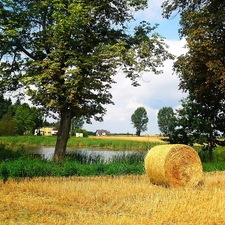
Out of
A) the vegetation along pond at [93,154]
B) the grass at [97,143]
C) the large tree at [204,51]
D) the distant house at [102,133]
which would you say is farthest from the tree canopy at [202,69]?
the distant house at [102,133]

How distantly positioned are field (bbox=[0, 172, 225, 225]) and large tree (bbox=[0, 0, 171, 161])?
22.0 feet

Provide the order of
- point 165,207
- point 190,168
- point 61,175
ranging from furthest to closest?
point 61,175, point 190,168, point 165,207

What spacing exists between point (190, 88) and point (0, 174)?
13.5m

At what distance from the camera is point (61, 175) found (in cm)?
1291

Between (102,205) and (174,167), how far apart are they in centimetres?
419

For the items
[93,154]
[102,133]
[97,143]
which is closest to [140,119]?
[102,133]

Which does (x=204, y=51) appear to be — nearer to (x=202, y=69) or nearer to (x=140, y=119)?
(x=202, y=69)

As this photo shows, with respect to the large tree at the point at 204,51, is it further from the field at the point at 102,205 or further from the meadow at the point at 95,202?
the field at the point at 102,205

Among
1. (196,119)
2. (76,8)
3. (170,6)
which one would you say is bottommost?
(196,119)

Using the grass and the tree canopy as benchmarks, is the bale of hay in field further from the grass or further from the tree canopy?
the grass

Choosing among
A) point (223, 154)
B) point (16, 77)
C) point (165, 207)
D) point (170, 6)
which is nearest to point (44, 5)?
point (16, 77)

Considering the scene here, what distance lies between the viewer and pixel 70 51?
16.7 m

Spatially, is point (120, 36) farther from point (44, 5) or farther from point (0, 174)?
point (0, 174)

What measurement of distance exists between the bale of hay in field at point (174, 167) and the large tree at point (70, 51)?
5709 mm
